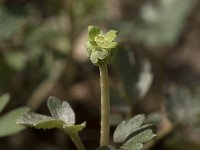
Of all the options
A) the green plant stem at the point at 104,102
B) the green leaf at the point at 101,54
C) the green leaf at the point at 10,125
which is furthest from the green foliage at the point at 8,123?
the green leaf at the point at 101,54

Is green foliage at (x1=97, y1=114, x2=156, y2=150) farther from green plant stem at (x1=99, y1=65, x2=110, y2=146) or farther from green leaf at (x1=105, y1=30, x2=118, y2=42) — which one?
green leaf at (x1=105, y1=30, x2=118, y2=42)

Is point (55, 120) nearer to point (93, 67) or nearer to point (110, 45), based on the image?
point (110, 45)

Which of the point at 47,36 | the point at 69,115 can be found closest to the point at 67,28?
the point at 47,36

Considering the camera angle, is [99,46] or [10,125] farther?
[10,125]

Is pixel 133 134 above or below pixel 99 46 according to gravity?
below

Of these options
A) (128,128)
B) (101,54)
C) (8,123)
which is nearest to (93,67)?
(8,123)

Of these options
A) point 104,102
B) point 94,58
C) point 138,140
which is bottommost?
point 138,140
